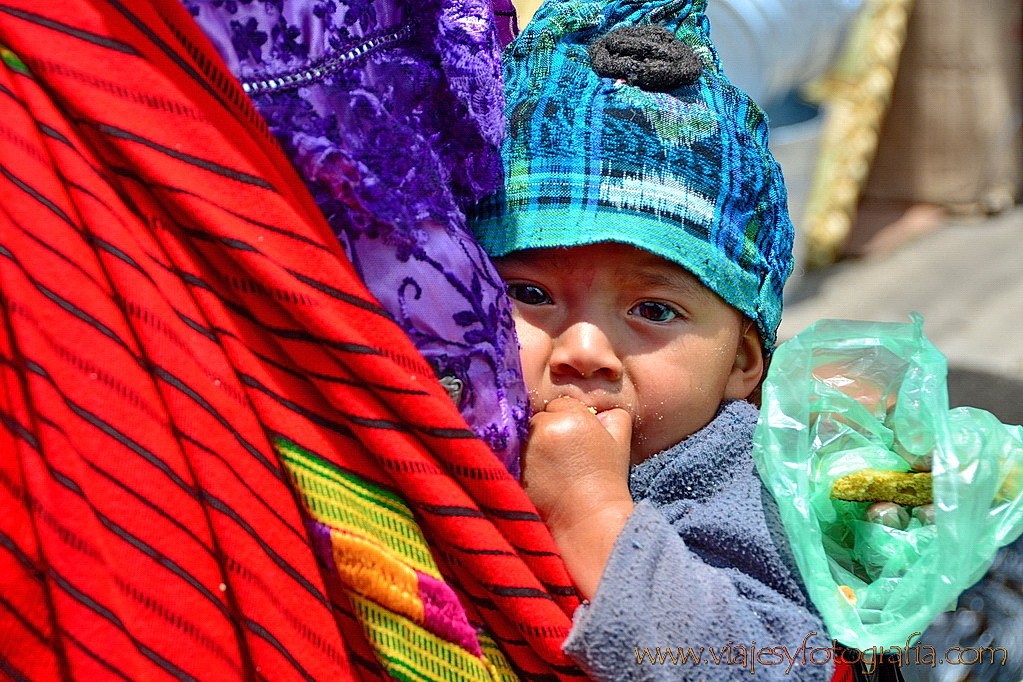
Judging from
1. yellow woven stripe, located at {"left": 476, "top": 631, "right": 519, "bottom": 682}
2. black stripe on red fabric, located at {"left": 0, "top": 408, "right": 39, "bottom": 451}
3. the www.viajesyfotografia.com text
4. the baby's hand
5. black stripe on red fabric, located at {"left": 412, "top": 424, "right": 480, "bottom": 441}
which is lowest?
the www.viajesyfotografia.com text

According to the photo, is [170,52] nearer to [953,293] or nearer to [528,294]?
[528,294]

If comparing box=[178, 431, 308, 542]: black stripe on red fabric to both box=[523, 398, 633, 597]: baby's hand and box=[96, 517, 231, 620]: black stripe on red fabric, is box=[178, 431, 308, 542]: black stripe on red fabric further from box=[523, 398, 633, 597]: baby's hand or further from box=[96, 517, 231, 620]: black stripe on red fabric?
box=[523, 398, 633, 597]: baby's hand

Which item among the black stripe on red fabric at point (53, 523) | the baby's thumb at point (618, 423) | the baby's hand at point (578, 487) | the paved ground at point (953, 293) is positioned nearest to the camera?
the black stripe on red fabric at point (53, 523)

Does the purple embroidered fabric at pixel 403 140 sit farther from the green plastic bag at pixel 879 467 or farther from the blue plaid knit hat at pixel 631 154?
the green plastic bag at pixel 879 467

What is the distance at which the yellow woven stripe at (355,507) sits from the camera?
1006 mm

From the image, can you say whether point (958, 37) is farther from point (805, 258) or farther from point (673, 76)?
point (673, 76)

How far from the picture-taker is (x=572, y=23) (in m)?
1.60

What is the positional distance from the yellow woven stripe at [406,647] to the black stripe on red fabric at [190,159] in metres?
0.43

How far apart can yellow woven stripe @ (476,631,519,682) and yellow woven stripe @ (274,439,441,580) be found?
0.10 m

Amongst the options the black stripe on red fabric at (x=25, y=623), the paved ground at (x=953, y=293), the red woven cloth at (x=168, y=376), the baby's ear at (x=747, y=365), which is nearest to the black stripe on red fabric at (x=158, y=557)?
the red woven cloth at (x=168, y=376)

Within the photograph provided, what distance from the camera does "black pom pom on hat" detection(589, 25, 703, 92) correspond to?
151cm

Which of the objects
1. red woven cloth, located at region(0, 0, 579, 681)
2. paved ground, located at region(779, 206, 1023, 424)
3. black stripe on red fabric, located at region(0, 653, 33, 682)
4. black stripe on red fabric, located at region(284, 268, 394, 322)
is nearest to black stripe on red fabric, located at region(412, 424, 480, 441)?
red woven cloth, located at region(0, 0, 579, 681)

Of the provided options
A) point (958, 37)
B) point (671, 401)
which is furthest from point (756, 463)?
point (958, 37)

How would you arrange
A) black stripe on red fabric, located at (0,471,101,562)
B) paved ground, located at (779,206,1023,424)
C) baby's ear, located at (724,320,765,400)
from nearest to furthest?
black stripe on red fabric, located at (0,471,101,562) < baby's ear, located at (724,320,765,400) < paved ground, located at (779,206,1023,424)
